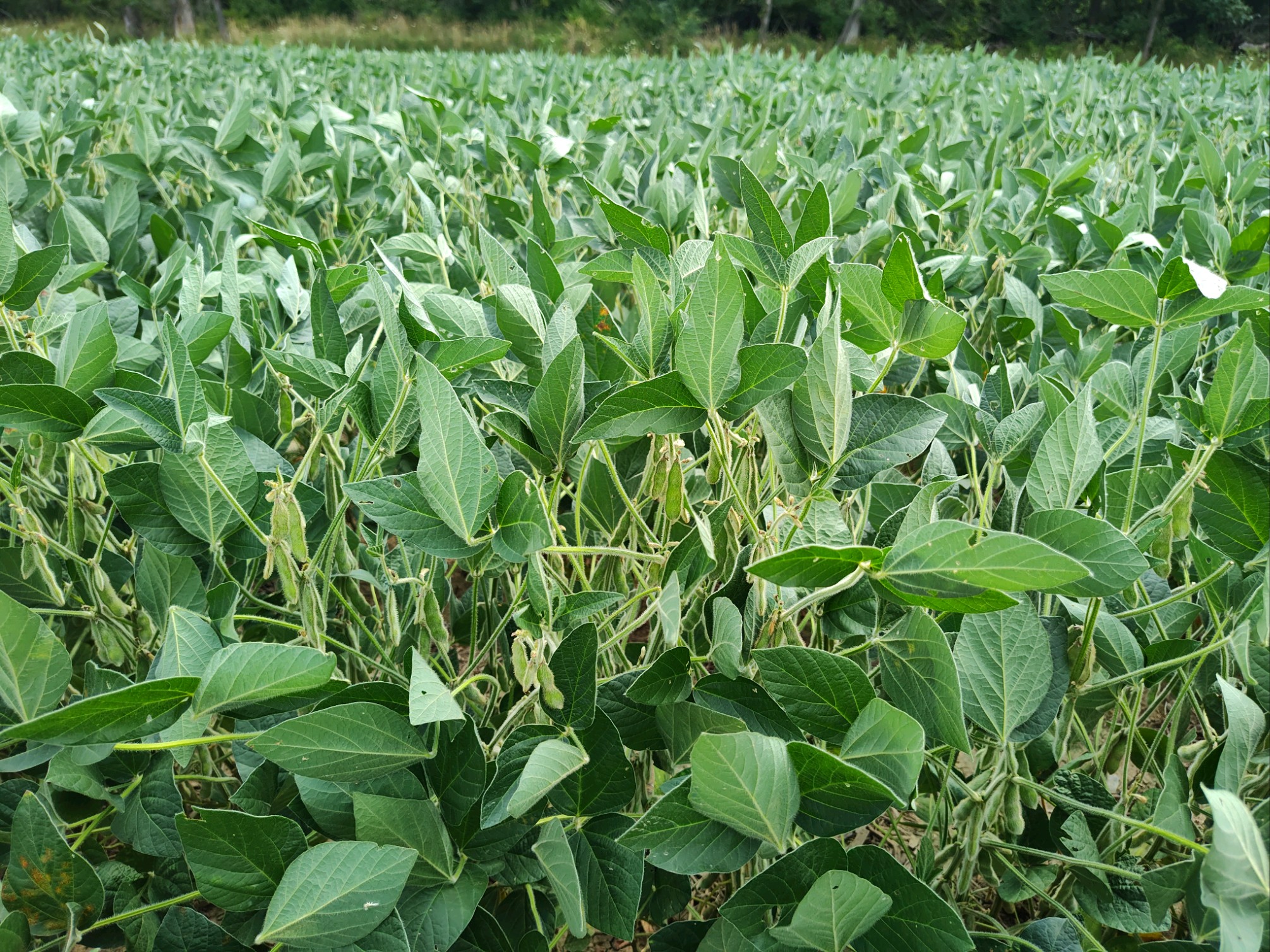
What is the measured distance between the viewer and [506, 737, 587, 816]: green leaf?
2.02ft

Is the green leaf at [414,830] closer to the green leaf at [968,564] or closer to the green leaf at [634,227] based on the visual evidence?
the green leaf at [968,564]

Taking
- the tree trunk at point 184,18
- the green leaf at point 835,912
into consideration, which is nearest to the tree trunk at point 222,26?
the tree trunk at point 184,18

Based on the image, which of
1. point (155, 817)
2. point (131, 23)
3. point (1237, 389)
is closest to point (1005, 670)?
point (1237, 389)

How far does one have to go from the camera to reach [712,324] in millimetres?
740

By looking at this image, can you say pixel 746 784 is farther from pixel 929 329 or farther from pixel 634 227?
pixel 634 227

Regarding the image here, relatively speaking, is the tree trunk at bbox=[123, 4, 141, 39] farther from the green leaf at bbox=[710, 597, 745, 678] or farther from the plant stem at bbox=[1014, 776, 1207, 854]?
the plant stem at bbox=[1014, 776, 1207, 854]

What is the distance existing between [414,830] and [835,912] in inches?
13.4

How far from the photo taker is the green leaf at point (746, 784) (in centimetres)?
61

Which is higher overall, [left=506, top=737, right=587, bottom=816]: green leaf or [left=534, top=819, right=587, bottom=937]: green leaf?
[left=506, top=737, right=587, bottom=816]: green leaf

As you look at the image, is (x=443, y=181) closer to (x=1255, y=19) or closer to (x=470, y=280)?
(x=470, y=280)

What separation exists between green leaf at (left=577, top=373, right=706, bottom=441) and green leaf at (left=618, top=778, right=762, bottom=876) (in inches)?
11.5

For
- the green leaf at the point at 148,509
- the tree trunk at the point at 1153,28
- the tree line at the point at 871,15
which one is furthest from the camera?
the tree line at the point at 871,15

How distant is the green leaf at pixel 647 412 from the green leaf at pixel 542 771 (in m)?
0.26

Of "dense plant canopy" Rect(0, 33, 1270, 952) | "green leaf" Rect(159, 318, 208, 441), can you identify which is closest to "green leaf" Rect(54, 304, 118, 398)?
"dense plant canopy" Rect(0, 33, 1270, 952)
